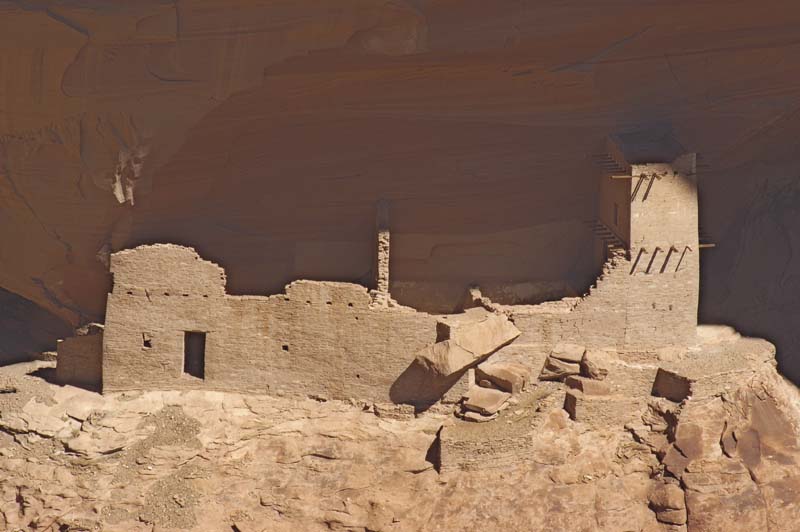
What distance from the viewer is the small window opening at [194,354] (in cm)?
1855

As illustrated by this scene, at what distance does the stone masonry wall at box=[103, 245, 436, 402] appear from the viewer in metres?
17.9

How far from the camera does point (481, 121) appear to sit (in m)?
18.7

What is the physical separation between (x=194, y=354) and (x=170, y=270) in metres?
1.27

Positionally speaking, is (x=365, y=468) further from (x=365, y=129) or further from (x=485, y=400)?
(x=365, y=129)

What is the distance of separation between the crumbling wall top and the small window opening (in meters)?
0.72

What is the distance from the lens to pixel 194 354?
18766mm

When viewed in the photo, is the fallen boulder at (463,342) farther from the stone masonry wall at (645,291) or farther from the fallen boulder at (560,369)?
the fallen boulder at (560,369)

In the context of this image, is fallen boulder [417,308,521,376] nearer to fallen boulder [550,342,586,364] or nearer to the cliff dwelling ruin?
the cliff dwelling ruin

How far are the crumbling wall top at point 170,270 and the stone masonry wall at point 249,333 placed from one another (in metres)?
0.01

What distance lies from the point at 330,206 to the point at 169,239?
Answer: 2095mm

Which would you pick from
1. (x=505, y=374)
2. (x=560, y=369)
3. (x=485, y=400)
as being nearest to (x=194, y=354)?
(x=485, y=400)

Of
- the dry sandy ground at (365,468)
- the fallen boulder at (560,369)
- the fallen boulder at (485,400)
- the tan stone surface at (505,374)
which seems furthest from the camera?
the fallen boulder at (560,369)

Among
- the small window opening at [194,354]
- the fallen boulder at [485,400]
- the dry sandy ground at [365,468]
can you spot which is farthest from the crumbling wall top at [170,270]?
the fallen boulder at [485,400]

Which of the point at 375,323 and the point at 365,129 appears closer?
the point at 375,323
